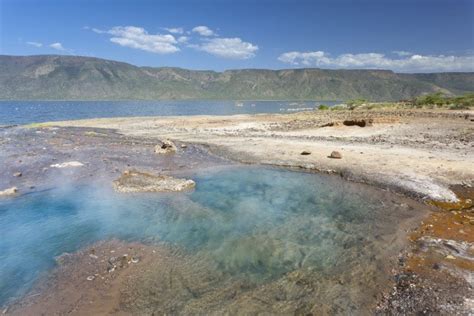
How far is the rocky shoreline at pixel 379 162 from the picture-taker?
7008 millimetres

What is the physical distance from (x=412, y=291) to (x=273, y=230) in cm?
423

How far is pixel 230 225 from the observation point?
1065cm

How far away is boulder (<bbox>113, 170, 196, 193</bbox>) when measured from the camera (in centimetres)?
1403

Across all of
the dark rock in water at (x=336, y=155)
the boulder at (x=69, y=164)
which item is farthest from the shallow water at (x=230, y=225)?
the boulder at (x=69, y=164)

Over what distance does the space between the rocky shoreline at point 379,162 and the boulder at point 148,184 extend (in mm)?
1575

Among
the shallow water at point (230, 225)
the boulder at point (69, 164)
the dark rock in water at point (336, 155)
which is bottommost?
the boulder at point (69, 164)

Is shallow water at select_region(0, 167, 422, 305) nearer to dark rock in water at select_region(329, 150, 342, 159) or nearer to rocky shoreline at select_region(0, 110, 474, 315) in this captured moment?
rocky shoreline at select_region(0, 110, 474, 315)

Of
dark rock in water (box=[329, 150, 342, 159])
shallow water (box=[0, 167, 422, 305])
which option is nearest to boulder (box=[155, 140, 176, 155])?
shallow water (box=[0, 167, 422, 305])

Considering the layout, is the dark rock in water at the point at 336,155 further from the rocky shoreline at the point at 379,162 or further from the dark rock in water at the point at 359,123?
the dark rock in water at the point at 359,123

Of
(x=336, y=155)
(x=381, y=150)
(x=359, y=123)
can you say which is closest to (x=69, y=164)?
(x=336, y=155)

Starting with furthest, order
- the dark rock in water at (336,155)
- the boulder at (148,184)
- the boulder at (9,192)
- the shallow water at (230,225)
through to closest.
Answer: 1. the dark rock in water at (336,155)
2. the boulder at (148,184)
3. the boulder at (9,192)
4. the shallow water at (230,225)

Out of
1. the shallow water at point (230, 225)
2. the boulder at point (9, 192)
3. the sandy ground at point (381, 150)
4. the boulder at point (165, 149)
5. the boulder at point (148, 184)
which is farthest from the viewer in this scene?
the boulder at point (165, 149)

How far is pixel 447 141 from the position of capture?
72.7 ft

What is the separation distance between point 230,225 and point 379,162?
984 cm
